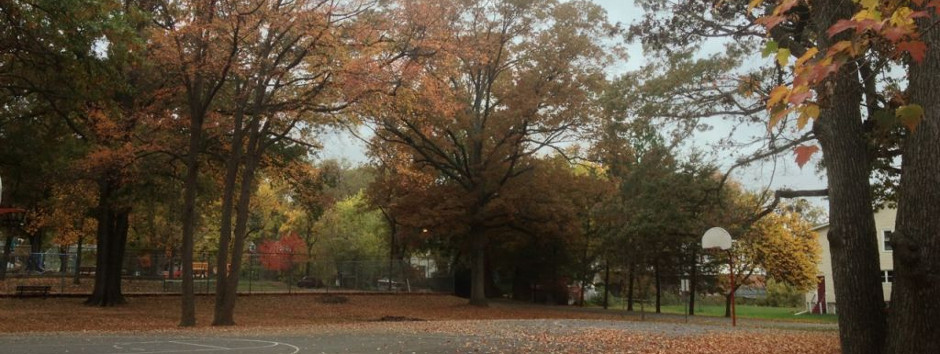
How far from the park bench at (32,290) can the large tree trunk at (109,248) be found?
4.78 feet

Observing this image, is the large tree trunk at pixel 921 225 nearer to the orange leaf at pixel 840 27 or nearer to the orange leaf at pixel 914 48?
the orange leaf at pixel 914 48

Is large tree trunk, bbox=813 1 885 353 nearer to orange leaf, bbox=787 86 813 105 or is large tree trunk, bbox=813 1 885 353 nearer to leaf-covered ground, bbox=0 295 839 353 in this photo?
leaf-covered ground, bbox=0 295 839 353

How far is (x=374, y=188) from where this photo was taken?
34.8m

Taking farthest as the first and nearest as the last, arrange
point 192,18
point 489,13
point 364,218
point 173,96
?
point 364,218 < point 489,13 < point 173,96 < point 192,18

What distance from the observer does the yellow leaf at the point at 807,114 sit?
11.2 ft

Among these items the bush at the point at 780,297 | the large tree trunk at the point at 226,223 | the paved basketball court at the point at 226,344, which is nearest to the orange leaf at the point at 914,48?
the paved basketball court at the point at 226,344

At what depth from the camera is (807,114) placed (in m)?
3.47

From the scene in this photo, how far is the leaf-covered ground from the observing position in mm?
12516

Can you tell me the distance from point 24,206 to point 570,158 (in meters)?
23.6

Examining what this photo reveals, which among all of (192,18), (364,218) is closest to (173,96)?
(192,18)

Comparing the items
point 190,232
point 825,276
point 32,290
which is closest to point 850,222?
point 190,232

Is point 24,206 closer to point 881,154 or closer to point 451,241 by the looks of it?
point 451,241

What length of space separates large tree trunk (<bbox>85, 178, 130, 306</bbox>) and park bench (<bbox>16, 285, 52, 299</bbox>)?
1.46m

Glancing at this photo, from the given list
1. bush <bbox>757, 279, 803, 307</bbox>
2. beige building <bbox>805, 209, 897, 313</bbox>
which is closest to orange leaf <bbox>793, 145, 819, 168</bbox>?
beige building <bbox>805, 209, 897, 313</bbox>
